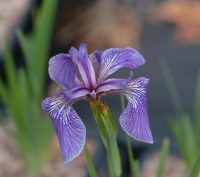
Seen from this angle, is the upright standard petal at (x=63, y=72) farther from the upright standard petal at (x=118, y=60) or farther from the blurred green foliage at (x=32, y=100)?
the blurred green foliage at (x=32, y=100)

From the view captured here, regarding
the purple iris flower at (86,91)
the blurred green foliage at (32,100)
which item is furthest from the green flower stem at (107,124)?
the blurred green foliage at (32,100)

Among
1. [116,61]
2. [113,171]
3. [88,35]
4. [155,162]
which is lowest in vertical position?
[155,162]

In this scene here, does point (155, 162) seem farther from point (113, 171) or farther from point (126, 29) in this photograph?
point (126, 29)

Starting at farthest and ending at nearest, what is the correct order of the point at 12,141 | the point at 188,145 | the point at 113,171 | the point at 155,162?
1. the point at 12,141
2. the point at 155,162
3. the point at 188,145
4. the point at 113,171

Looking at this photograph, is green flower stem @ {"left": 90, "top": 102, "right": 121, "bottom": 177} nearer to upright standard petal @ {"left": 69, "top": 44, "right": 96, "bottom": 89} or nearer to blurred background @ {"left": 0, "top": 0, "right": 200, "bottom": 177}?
upright standard petal @ {"left": 69, "top": 44, "right": 96, "bottom": 89}

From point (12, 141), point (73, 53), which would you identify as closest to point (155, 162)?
point (12, 141)

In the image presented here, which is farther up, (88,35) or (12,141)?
(88,35)
